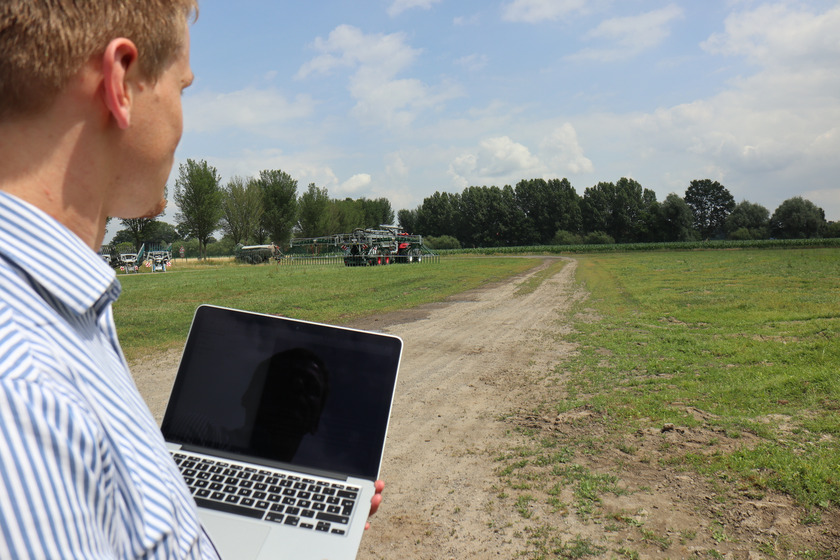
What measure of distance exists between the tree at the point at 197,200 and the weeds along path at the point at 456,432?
47.2 metres

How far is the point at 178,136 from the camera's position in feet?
3.20

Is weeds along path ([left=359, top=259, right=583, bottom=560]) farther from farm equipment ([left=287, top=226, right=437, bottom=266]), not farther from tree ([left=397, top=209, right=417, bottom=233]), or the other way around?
tree ([left=397, top=209, right=417, bottom=233])

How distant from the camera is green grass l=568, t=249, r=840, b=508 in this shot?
14.8 ft

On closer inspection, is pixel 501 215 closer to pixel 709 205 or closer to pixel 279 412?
pixel 709 205

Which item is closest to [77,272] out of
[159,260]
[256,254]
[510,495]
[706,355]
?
[510,495]

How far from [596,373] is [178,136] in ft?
23.6

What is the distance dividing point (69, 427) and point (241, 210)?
6395 centimetres

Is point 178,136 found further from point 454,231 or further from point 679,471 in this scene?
point 454,231

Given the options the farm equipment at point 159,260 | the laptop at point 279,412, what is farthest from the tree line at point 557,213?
the laptop at point 279,412

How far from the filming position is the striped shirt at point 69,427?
21.5 inches

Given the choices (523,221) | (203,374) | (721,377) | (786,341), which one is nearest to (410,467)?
(203,374)

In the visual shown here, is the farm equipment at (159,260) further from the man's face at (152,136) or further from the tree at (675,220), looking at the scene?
the tree at (675,220)

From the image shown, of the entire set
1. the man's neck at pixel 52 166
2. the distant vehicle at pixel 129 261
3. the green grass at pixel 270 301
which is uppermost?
the man's neck at pixel 52 166

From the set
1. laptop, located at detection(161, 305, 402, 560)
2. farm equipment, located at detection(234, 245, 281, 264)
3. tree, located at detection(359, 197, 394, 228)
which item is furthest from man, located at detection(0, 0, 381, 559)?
tree, located at detection(359, 197, 394, 228)
